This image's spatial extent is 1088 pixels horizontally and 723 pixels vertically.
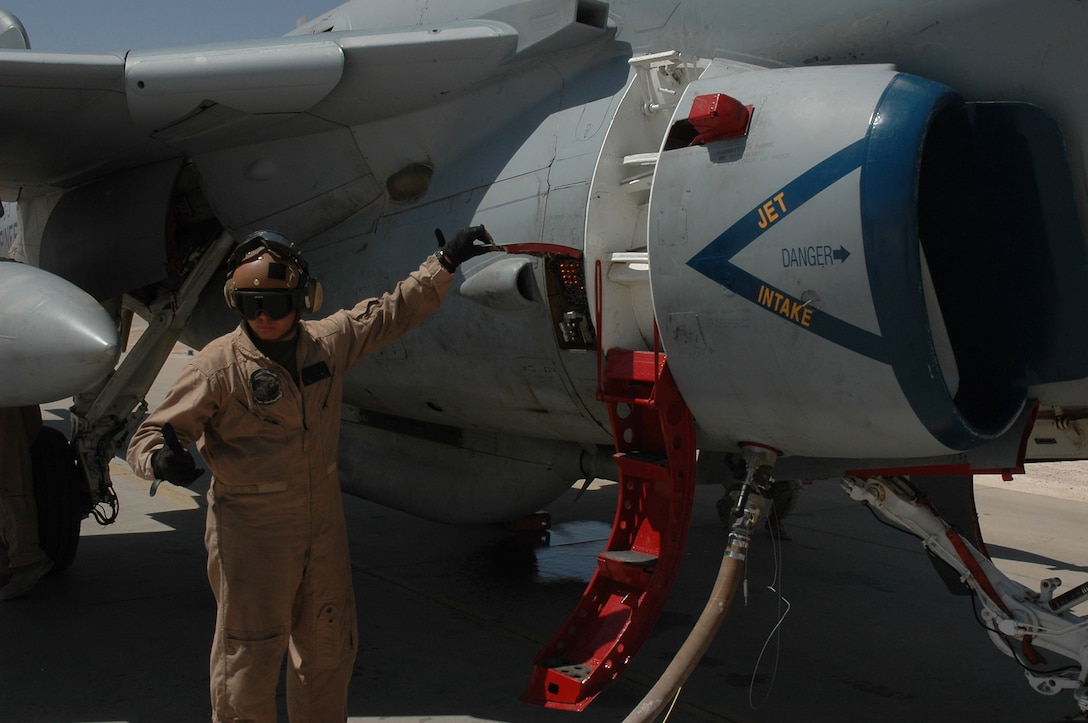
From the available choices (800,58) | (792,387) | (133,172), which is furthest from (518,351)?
(133,172)

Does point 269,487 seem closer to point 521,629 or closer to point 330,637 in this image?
point 330,637

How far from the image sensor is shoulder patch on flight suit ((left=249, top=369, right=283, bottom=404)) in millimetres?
3133

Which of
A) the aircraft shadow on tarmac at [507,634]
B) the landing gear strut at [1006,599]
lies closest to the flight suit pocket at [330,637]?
the aircraft shadow on tarmac at [507,634]

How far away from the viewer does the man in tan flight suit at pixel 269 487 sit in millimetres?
3123

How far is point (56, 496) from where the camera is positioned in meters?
6.33

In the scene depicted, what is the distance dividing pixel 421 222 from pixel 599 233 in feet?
4.06

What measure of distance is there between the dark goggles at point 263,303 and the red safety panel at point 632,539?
1.28 m

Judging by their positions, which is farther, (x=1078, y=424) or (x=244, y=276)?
(x=1078, y=424)

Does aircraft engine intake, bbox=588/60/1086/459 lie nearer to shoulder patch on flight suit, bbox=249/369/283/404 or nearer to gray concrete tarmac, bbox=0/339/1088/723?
gray concrete tarmac, bbox=0/339/1088/723

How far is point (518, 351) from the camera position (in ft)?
14.0

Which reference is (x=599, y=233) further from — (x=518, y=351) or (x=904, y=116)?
(x=904, y=116)

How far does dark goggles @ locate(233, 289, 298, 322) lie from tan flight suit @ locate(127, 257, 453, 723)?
13 cm

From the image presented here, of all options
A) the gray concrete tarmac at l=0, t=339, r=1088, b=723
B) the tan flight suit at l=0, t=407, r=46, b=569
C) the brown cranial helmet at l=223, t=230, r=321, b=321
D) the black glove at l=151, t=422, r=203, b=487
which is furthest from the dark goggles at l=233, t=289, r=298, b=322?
the tan flight suit at l=0, t=407, r=46, b=569

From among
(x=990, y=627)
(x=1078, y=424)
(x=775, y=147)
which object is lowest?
(x=990, y=627)
